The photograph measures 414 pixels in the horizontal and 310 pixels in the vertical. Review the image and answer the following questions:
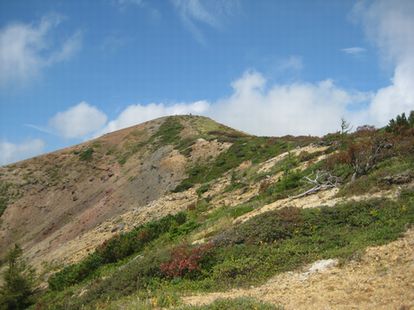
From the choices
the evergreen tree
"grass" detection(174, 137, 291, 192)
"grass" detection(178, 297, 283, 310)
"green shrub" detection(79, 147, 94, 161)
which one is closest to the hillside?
"grass" detection(178, 297, 283, 310)

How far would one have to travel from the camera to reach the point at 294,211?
16.7 m

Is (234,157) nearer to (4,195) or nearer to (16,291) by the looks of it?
(16,291)

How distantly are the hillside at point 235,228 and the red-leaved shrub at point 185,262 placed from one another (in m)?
0.05

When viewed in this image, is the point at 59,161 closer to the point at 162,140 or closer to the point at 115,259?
the point at 162,140

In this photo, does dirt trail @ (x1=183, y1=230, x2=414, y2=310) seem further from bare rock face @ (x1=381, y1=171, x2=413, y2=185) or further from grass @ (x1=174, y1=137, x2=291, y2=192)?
grass @ (x1=174, y1=137, x2=291, y2=192)

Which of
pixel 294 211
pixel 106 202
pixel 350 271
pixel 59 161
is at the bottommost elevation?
pixel 350 271

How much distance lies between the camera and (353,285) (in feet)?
34.7

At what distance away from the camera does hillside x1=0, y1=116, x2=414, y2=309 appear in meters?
11.6

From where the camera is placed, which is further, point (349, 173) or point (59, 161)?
point (59, 161)

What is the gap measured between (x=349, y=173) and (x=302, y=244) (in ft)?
27.1

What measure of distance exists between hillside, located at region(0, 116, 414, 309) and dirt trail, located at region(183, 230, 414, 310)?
48mm

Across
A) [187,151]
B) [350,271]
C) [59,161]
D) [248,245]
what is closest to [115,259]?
[248,245]

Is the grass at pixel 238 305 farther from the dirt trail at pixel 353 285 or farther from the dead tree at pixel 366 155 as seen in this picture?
the dead tree at pixel 366 155

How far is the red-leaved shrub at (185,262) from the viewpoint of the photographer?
590 inches
